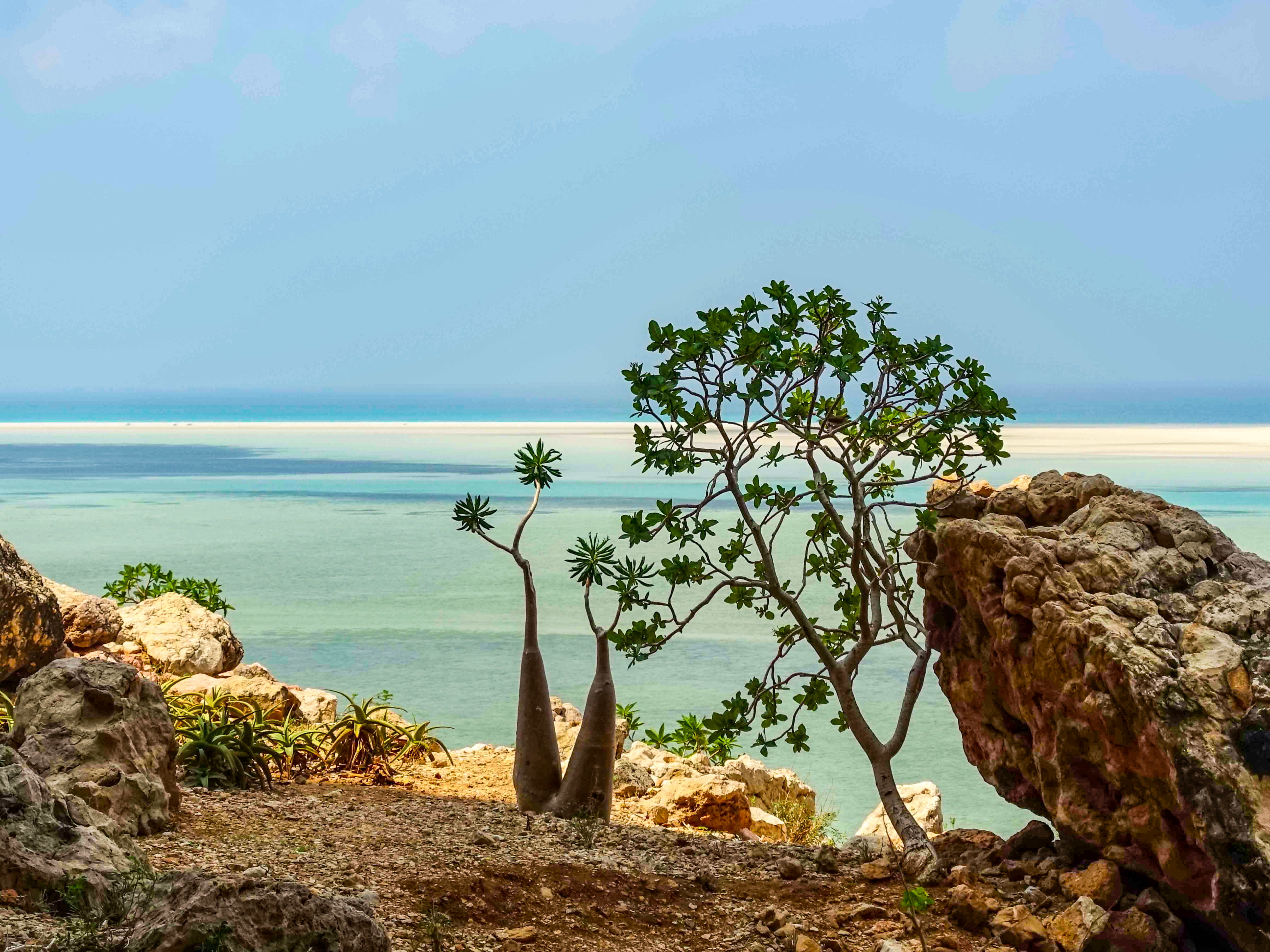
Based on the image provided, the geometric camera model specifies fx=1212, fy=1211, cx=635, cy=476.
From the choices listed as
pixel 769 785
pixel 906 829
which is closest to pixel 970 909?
pixel 906 829

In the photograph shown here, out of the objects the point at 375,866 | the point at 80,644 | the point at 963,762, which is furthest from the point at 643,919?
the point at 963,762

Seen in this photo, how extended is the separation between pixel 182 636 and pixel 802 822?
498 centimetres

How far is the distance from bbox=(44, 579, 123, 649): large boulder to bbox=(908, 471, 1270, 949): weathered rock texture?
640cm

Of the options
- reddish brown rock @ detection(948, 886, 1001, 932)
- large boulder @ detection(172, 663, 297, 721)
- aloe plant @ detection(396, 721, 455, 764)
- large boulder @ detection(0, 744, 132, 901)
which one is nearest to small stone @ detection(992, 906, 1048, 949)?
reddish brown rock @ detection(948, 886, 1001, 932)

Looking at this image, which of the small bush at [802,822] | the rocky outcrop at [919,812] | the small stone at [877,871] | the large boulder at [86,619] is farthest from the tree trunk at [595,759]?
the large boulder at [86,619]

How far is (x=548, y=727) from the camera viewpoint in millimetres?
6223

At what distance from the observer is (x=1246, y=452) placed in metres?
43.1

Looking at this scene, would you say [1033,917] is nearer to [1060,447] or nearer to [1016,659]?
[1016,659]

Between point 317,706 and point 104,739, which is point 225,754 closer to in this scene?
point 104,739

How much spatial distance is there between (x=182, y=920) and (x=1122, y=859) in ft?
10.9

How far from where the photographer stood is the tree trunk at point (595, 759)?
6.08 metres

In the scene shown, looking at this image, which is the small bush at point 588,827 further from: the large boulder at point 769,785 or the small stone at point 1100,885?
the large boulder at point 769,785

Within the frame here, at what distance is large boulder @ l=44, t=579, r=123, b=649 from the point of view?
8906mm

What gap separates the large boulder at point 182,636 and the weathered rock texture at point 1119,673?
6.06 meters
